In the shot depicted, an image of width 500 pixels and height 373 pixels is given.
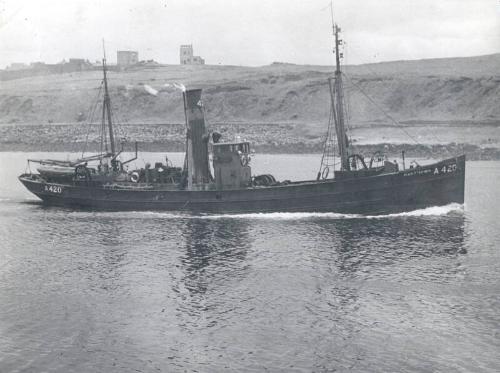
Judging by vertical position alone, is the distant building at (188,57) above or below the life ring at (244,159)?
above

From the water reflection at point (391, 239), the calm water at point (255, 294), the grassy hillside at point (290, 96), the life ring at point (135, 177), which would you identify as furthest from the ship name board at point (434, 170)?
the grassy hillside at point (290, 96)

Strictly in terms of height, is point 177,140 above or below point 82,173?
above

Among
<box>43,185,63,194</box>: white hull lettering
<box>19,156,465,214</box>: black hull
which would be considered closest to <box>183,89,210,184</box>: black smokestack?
<box>19,156,465,214</box>: black hull

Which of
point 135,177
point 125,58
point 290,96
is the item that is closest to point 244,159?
point 135,177

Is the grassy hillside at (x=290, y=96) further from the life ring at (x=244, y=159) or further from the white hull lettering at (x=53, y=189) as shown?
the white hull lettering at (x=53, y=189)

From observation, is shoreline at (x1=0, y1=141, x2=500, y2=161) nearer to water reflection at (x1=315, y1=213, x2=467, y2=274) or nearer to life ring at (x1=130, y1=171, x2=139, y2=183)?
water reflection at (x1=315, y1=213, x2=467, y2=274)

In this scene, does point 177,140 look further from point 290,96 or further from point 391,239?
point 391,239
